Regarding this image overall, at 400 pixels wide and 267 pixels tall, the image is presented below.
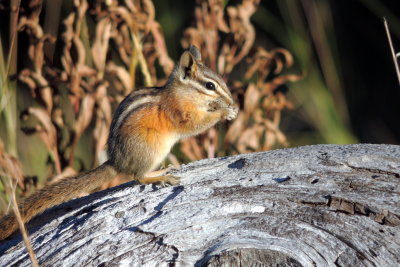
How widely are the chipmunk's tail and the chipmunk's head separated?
649 mm

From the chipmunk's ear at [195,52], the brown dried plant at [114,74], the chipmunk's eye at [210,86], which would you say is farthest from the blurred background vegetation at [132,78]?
the chipmunk's eye at [210,86]

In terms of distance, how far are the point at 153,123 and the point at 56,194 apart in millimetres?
664

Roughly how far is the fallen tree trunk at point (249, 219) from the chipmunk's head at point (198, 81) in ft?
2.38

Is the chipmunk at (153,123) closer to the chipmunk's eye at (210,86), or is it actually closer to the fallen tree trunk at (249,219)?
the chipmunk's eye at (210,86)

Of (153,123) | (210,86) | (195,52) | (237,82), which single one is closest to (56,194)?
(153,123)

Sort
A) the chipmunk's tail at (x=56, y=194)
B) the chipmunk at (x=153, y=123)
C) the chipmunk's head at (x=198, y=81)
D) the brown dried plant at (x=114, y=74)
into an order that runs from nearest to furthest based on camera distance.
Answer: the chipmunk's tail at (x=56, y=194) → the chipmunk at (x=153, y=123) → the chipmunk's head at (x=198, y=81) → the brown dried plant at (x=114, y=74)

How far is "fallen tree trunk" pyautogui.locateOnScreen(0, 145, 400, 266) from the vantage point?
2213 mm

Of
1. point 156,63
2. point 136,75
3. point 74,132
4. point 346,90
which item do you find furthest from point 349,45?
point 74,132

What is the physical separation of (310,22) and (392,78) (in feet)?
3.81

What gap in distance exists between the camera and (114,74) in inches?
153

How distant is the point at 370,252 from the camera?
2207mm

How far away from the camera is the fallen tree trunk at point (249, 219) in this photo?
2.21 metres

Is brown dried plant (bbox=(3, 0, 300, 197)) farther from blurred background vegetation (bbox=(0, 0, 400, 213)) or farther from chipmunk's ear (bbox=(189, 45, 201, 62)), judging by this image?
chipmunk's ear (bbox=(189, 45, 201, 62))

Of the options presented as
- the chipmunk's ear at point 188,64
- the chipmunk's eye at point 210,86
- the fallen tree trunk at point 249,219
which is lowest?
the fallen tree trunk at point 249,219
